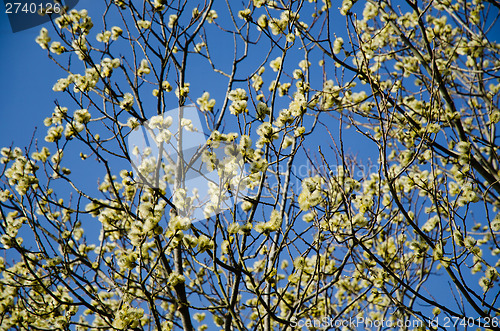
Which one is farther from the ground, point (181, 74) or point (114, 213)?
point (181, 74)

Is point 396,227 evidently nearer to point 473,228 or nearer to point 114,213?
point 473,228

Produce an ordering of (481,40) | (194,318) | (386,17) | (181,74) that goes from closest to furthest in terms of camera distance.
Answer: (181,74) → (386,17) → (481,40) → (194,318)

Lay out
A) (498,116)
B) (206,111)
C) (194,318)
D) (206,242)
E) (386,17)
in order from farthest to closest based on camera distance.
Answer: (194,318), (386,17), (498,116), (206,111), (206,242)

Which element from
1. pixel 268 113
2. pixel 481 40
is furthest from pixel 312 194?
pixel 481 40

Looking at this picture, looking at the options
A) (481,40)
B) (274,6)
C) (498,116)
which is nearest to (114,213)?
(274,6)

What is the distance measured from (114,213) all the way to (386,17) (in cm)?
316

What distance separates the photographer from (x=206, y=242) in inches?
86.0

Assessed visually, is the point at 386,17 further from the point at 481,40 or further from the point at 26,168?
the point at 26,168

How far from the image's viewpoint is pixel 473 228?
4820 millimetres

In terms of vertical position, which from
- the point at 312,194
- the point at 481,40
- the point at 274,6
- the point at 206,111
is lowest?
the point at 312,194

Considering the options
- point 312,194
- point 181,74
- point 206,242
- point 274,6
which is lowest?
point 206,242

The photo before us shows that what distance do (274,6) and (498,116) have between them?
2.20 metres

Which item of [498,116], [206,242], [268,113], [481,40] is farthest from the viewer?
[481,40]

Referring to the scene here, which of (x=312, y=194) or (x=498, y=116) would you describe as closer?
(x=312, y=194)
